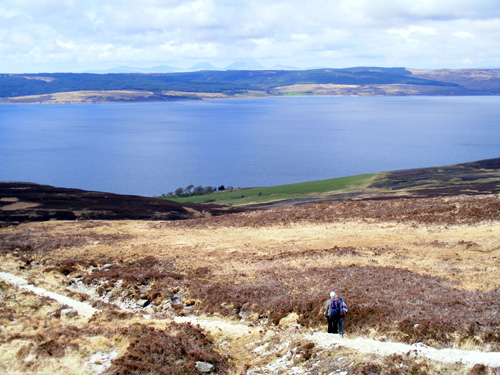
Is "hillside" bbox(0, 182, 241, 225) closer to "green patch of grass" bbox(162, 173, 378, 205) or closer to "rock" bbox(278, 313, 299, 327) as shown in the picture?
"green patch of grass" bbox(162, 173, 378, 205)

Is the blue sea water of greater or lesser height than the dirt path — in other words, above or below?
below

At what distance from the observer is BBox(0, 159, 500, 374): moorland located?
1236 centimetres

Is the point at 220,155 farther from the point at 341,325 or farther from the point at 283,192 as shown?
the point at 341,325

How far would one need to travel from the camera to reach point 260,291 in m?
17.8

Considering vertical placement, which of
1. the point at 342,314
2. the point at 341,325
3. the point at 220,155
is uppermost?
the point at 342,314

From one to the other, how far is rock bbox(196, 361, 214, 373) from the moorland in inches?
7.6

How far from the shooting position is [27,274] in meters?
23.4

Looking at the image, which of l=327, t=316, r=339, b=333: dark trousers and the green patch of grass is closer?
l=327, t=316, r=339, b=333: dark trousers

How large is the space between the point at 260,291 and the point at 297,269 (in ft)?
13.0

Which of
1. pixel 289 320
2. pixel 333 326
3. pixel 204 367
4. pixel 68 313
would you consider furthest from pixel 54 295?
pixel 333 326

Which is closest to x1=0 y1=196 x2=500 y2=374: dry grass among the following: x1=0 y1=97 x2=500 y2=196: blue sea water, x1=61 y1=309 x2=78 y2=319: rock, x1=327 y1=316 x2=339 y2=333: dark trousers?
x1=327 y1=316 x2=339 y2=333: dark trousers

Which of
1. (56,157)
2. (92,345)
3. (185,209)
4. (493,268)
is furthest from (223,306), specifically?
(56,157)

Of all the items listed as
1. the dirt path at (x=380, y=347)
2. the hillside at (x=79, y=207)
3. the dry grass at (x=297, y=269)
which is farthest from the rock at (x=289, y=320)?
the hillside at (x=79, y=207)

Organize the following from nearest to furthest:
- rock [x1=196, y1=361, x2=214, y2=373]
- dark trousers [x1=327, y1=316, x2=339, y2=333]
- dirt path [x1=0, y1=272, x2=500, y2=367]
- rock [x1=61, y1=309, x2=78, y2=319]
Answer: dirt path [x1=0, y1=272, x2=500, y2=367]
rock [x1=196, y1=361, x2=214, y2=373]
dark trousers [x1=327, y1=316, x2=339, y2=333]
rock [x1=61, y1=309, x2=78, y2=319]
